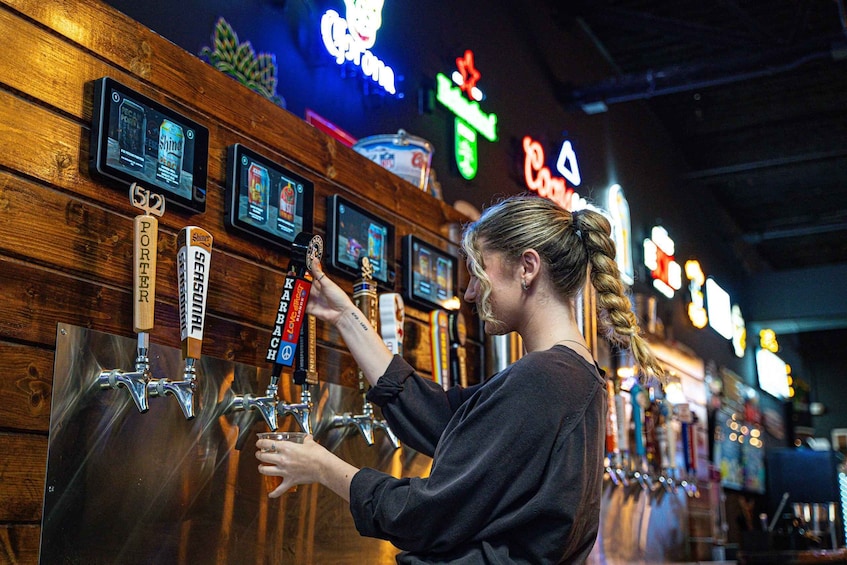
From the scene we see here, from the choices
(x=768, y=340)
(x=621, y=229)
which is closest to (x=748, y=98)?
(x=621, y=229)

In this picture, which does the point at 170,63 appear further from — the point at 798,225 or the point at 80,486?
the point at 798,225

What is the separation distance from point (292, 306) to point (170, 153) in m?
0.45

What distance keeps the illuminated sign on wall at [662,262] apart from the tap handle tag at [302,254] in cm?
543

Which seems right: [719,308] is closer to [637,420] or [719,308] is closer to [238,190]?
[637,420]

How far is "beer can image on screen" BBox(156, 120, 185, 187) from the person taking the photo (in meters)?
2.11

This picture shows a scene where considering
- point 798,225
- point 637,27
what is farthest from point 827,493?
point 637,27

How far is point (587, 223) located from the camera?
6.92 ft

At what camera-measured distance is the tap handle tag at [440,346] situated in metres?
3.08

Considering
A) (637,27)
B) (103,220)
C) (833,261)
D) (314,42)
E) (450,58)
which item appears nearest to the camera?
(103,220)

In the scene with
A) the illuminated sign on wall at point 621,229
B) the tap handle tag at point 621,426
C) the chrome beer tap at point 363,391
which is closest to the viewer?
the chrome beer tap at point 363,391

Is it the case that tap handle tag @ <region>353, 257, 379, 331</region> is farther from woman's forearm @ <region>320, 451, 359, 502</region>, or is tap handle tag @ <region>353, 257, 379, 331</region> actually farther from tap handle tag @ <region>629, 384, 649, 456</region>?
tap handle tag @ <region>629, 384, 649, 456</region>

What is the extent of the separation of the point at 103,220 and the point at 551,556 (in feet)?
3.72

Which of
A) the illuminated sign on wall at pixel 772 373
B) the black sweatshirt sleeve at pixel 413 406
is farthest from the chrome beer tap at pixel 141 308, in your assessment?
the illuminated sign on wall at pixel 772 373

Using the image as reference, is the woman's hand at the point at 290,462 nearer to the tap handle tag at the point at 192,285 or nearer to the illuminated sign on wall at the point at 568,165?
the tap handle tag at the point at 192,285
